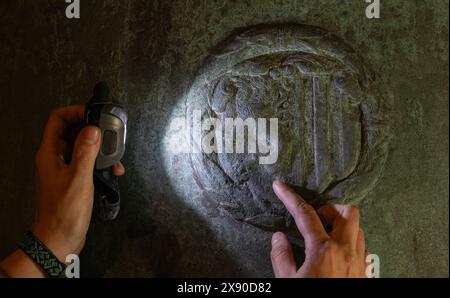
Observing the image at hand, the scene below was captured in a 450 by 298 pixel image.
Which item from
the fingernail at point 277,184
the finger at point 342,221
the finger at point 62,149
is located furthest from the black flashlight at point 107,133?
the finger at point 342,221

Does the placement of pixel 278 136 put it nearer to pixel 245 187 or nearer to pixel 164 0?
pixel 245 187

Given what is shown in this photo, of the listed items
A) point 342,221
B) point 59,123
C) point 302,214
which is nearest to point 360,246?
point 342,221

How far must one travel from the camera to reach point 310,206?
1.20 m

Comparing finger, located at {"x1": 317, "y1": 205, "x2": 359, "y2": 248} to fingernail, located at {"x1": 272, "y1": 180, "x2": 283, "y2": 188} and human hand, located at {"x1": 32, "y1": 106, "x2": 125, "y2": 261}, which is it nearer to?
fingernail, located at {"x1": 272, "y1": 180, "x2": 283, "y2": 188}

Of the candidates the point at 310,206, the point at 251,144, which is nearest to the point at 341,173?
the point at 310,206

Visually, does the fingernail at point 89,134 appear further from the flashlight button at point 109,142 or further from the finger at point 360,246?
the finger at point 360,246

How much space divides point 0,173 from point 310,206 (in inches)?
33.1

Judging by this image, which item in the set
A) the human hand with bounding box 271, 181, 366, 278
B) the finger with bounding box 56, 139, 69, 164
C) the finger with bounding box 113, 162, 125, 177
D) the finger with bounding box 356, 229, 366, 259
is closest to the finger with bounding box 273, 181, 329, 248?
the human hand with bounding box 271, 181, 366, 278

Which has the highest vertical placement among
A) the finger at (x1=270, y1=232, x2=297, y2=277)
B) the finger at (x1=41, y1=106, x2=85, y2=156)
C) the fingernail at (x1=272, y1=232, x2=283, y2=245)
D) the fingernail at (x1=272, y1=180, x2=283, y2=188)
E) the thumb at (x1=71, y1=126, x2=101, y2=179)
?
the finger at (x1=41, y1=106, x2=85, y2=156)

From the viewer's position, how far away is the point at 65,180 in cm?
113

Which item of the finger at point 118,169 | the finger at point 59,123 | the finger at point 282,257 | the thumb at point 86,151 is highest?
the finger at point 59,123

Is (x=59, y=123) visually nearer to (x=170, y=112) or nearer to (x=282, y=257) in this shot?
(x=170, y=112)

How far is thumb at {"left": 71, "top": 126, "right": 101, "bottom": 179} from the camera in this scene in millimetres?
1095

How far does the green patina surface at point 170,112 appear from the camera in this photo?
125 centimetres
